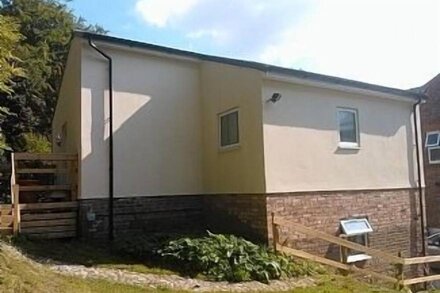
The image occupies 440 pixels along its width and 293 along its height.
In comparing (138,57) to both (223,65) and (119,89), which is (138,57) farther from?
(223,65)

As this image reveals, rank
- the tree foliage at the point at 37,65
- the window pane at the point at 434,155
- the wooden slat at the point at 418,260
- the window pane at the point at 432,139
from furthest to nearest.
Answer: the tree foliage at the point at 37,65 → the window pane at the point at 432,139 → the window pane at the point at 434,155 → the wooden slat at the point at 418,260

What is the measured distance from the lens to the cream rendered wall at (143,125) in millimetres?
11773

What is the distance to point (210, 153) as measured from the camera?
42.9ft

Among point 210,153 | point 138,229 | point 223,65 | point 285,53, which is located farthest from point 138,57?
point 285,53

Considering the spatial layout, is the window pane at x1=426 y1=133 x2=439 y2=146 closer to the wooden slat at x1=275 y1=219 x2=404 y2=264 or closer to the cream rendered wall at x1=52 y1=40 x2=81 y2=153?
the wooden slat at x1=275 y1=219 x2=404 y2=264

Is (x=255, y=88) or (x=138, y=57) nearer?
(x=255, y=88)

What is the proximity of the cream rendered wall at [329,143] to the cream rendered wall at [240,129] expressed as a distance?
272 mm

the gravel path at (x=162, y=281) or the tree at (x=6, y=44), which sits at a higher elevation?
the tree at (x=6, y=44)

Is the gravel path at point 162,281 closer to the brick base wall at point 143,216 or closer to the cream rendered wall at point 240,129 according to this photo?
the brick base wall at point 143,216

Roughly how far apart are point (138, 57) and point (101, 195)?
3.96 metres

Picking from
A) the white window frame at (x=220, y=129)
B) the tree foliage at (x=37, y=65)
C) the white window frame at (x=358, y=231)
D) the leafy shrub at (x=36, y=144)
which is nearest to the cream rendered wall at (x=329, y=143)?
the white window frame at (x=358, y=231)

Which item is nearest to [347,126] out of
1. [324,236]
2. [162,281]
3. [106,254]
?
[324,236]

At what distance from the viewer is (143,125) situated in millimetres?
12578

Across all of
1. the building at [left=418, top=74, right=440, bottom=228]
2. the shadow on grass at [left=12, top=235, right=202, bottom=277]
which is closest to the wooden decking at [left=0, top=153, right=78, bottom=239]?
the shadow on grass at [left=12, top=235, right=202, bottom=277]
